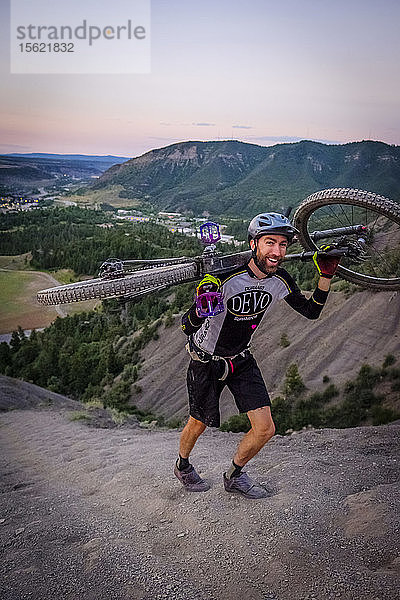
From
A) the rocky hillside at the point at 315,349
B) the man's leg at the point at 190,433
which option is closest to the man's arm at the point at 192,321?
the man's leg at the point at 190,433

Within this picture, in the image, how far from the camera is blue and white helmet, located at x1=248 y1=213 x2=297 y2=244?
13.6 ft

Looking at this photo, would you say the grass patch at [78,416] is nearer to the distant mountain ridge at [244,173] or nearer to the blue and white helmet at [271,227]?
Answer: the blue and white helmet at [271,227]

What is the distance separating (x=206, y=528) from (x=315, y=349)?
18.1m

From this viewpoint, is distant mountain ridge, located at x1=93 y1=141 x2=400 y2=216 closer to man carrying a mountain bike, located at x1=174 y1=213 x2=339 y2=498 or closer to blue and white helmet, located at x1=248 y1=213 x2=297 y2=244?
man carrying a mountain bike, located at x1=174 y1=213 x2=339 y2=498

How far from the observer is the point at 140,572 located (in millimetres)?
3531

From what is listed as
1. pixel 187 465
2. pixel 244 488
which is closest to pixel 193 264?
pixel 187 465

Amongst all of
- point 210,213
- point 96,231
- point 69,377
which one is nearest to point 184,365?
point 69,377

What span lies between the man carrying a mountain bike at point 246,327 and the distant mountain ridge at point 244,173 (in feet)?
68.5

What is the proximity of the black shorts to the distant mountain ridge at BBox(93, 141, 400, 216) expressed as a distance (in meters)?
21.3

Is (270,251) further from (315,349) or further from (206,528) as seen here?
(315,349)

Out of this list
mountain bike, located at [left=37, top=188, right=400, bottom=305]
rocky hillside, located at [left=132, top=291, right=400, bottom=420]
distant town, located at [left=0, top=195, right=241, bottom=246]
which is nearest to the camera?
mountain bike, located at [left=37, top=188, right=400, bottom=305]

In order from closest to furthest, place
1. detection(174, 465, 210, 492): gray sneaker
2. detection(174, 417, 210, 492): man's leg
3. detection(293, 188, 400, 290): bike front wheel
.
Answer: detection(174, 417, 210, 492): man's leg → detection(174, 465, 210, 492): gray sneaker → detection(293, 188, 400, 290): bike front wheel

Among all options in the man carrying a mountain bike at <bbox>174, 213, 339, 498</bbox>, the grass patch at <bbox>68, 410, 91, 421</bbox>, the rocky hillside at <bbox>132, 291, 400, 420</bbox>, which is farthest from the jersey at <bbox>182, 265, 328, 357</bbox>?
the rocky hillside at <bbox>132, 291, 400, 420</bbox>

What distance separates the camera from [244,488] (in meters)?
4.73
